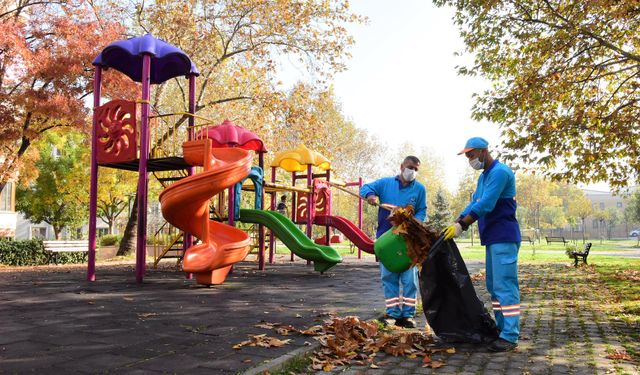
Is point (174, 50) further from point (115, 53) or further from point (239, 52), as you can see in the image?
point (239, 52)

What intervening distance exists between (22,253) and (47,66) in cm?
758

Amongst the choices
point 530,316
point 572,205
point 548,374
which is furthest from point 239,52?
point 572,205

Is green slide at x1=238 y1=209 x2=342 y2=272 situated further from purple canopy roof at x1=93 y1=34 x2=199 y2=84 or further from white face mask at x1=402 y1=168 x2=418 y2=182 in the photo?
white face mask at x1=402 y1=168 x2=418 y2=182

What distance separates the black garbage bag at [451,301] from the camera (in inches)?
204

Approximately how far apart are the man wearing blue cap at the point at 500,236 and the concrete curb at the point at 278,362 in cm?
177

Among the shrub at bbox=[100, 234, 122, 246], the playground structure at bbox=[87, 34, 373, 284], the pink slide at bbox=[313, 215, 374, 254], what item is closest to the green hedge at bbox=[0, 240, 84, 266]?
the shrub at bbox=[100, 234, 122, 246]

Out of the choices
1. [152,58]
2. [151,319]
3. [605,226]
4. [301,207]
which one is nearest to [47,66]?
[152,58]

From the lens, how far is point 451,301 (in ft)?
17.4

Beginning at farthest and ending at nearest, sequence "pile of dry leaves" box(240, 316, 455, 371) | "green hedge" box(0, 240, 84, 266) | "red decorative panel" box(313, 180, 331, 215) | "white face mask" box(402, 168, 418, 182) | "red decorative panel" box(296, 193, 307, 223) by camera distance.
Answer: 1. "red decorative panel" box(296, 193, 307, 223)
2. "red decorative panel" box(313, 180, 331, 215)
3. "green hedge" box(0, 240, 84, 266)
4. "white face mask" box(402, 168, 418, 182)
5. "pile of dry leaves" box(240, 316, 455, 371)

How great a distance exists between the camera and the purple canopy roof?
11016 millimetres

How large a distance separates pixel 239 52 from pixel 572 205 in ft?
203

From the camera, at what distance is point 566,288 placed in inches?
420

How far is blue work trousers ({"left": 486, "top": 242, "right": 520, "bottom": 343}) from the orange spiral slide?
5.62 m

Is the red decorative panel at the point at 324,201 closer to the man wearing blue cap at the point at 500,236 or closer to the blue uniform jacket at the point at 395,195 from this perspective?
the blue uniform jacket at the point at 395,195
